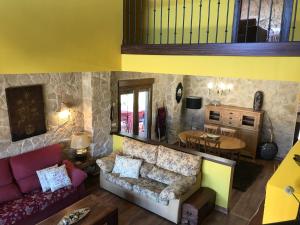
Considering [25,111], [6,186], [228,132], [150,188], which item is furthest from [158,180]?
[228,132]

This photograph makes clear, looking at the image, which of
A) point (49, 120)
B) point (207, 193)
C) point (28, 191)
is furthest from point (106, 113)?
point (207, 193)

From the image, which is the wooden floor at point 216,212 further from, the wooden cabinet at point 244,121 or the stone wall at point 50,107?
the wooden cabinet at point 244,121

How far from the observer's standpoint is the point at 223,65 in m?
3.25

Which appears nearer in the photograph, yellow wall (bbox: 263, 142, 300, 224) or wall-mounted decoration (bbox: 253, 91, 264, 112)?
yellow wall (bbox: 263, 142, 300, 224)

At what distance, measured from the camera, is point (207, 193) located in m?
4.39

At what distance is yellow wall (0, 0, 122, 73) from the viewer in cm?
279

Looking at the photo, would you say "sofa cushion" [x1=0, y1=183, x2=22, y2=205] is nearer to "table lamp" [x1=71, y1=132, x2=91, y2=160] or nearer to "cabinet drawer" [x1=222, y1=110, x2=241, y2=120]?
"table lamp" [x1=71, y1=132, x2=91, y2=160]

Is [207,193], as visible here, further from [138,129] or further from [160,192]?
[138,129]

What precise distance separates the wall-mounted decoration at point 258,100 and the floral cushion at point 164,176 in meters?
3.54

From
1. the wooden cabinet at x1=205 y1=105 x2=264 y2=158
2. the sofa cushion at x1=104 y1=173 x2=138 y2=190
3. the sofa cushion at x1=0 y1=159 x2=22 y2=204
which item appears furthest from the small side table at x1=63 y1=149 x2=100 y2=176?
the wooden cabinet at x1=205 y1=105 x2=264 y2=158

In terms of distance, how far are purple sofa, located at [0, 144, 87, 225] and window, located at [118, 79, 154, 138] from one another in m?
1.68

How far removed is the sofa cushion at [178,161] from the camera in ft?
14.5

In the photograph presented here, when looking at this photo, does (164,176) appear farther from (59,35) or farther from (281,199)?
(281,199)

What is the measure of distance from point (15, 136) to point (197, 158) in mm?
3198
